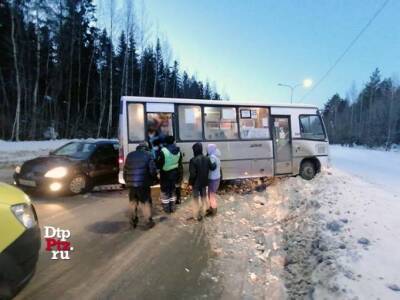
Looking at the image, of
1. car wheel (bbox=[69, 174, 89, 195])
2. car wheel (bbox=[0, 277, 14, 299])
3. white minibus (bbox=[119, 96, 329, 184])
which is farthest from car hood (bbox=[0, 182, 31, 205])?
car wheel (bbox=[69, 174, 89, 195])

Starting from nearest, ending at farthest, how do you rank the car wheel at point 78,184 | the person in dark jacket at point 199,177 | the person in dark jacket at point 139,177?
the person in dark jacket at point 139,177, the person in dark jacket at point 199,177, the car wheel at point 78,184

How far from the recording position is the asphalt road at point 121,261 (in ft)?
14.8

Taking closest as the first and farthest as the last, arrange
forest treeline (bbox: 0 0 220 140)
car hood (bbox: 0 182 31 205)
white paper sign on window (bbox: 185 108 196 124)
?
1. car hood (bbox: 0 182 31 205)
2. white paper sign on window (bbox: 185 108 196 124)
3. forest treeline (bbox: 0 0 220 140)

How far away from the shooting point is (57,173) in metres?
9.92

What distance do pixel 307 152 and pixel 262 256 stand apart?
26.1ft

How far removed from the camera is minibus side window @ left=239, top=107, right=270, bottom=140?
12.0 meters

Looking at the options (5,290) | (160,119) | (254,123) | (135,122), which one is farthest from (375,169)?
(5,290)

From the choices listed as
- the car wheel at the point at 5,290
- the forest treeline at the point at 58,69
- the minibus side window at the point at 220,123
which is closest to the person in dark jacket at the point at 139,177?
the car wheel at the point at 5,290

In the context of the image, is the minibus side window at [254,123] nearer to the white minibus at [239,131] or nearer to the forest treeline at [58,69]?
the white minibus at [239,131]

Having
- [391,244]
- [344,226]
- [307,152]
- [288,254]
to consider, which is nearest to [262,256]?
[288,254]

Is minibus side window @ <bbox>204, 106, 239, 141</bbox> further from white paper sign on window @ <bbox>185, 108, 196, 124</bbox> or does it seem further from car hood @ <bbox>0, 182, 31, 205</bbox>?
car hood @ <bbox>0, 182, 31, 205</bbox>

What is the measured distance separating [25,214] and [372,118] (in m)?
85.2

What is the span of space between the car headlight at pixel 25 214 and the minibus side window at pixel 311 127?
35.4ft

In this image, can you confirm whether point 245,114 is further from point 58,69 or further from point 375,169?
point 58,69
